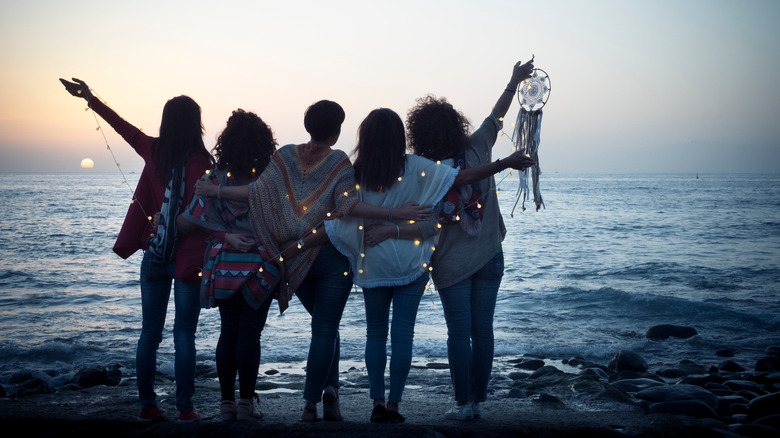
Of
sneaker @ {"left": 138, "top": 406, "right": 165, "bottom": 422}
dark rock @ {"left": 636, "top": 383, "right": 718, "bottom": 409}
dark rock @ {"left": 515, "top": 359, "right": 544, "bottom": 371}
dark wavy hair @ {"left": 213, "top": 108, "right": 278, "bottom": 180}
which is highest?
dark wavy hair @ {"left": 213, "top": 108, "right": 278, "bottom": 180}

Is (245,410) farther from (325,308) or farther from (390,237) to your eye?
(390,237)

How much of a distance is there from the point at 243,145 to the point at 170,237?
0.65 meters

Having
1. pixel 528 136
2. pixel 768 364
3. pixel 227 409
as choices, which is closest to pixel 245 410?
pixel 227 409

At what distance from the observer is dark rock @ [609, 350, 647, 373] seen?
7094 millimetres

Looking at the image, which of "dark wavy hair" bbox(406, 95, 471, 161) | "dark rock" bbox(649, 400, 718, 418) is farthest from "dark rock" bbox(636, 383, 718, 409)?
"dark wavy hair" bbox(406, 95, 471, 161)

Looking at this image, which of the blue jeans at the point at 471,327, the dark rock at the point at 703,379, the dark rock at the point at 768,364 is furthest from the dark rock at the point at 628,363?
the blue jeans at the point at 471,327

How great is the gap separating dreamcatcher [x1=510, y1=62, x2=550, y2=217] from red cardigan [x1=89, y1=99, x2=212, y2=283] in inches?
78.7

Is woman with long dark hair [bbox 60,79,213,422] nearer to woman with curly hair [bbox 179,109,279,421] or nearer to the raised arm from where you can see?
woman with curly hair [bbox 179,109,279,421]

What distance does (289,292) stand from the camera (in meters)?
3.48

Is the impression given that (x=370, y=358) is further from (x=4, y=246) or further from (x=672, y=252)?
(x=4, y=246)

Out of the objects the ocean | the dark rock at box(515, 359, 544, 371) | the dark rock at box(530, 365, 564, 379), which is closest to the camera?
the dark rock at box(530, 365, 564, 379)

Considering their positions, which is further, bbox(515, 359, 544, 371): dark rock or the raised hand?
bbox(515, 359, 544, 371): dark rock

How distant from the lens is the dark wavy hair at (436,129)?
142 inches

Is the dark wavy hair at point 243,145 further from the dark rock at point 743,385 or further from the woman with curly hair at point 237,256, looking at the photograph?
the dark rock at point 743,385
